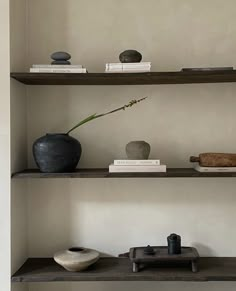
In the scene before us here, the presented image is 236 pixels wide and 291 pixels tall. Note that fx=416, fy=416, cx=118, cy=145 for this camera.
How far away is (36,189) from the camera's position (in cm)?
225

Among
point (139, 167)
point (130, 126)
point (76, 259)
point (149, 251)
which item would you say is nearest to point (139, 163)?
point (139, 167)

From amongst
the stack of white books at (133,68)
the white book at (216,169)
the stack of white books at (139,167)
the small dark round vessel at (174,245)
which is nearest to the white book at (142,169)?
the stack of white books at (139,167)

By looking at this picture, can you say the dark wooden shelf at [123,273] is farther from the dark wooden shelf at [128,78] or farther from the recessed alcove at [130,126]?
the dark wooden shelf at [128,78]

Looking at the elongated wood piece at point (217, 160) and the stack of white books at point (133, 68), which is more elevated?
the stack of white books at point (133, 68)

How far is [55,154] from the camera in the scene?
200 centimetres

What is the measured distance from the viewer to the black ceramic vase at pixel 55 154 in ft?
6.56

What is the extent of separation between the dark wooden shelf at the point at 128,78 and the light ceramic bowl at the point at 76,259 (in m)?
0.86

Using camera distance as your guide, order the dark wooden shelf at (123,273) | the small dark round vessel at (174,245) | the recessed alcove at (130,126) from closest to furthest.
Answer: the dark wooden shelf at (123,273)
the small dark round vessel at (174,245)
the recessed alcove at (130,126)

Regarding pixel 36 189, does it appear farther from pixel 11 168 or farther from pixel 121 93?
pixel 121 93

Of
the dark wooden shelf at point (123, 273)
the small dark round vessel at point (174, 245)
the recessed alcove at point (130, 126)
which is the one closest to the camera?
the dark wooden shelf at point (123, 273)

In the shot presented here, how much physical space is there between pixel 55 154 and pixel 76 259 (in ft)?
1.69

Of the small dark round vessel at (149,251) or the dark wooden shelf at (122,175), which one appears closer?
the dark wooden shelf at (122,175)

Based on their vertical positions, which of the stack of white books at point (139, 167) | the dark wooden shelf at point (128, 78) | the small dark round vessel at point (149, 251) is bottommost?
the small dark round vessel at point (149, 251)

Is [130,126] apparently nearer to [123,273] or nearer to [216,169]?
[216,169]
